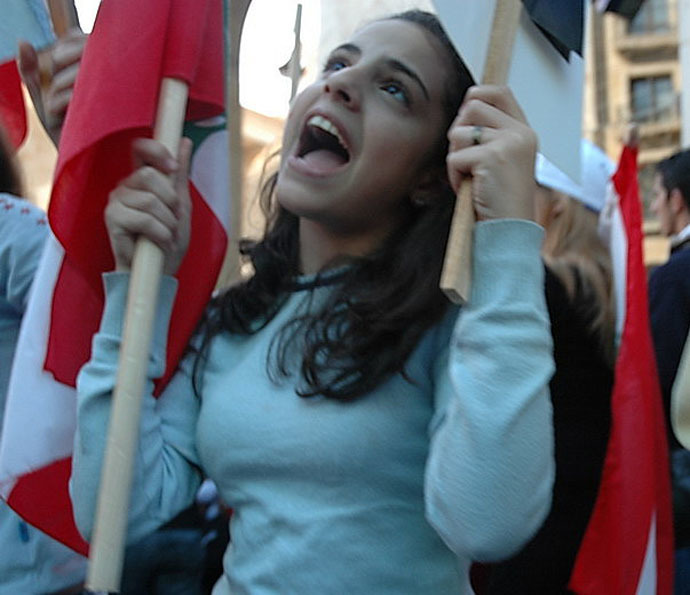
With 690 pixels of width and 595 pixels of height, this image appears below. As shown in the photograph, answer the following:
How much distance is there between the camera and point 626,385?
5.80ft

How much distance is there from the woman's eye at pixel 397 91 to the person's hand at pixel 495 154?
0.22 meters

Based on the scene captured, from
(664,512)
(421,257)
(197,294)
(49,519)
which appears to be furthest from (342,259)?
(664,512)

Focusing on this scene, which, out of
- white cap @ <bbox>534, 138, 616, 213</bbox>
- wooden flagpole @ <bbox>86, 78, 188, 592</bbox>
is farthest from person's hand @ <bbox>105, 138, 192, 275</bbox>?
white cap @ <bbox>534, 138, 616, 213</bbox>

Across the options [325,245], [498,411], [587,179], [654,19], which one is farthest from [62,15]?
[654,19]

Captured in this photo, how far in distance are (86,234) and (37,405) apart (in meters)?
0.25

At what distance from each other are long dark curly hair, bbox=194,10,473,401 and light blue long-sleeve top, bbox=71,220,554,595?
0.02 metres

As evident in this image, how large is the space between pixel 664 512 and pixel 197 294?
34.6 inches

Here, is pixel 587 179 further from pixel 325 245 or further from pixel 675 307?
pixel 325 245

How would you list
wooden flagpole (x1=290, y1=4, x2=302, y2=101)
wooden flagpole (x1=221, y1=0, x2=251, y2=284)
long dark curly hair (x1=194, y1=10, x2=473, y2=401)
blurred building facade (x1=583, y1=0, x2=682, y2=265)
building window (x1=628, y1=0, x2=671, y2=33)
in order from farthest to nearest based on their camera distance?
building window (x1=628, y1=0, x2=671, y2=33) < blurred building facade (x1=583, y1=0, x2=682, y2=265) < wooden flagpole (x1=290, y1=4, x2=302, y2=101) < wooden flagpole (x1=221, y1=0, x2=251, y2=284) < long dark curly hair (x1=194, y1=10, x2=473, y2=401)

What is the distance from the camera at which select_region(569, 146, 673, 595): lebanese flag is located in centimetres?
166

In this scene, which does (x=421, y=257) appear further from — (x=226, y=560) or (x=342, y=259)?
(x=226, y=560)

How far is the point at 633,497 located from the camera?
66.7 inches

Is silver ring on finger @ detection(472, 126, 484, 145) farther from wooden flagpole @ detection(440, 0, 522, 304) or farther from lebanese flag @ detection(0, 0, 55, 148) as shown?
lebanese flag @ detection(0, 0, 55, 148)

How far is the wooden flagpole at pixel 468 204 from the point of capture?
1.07 meters
